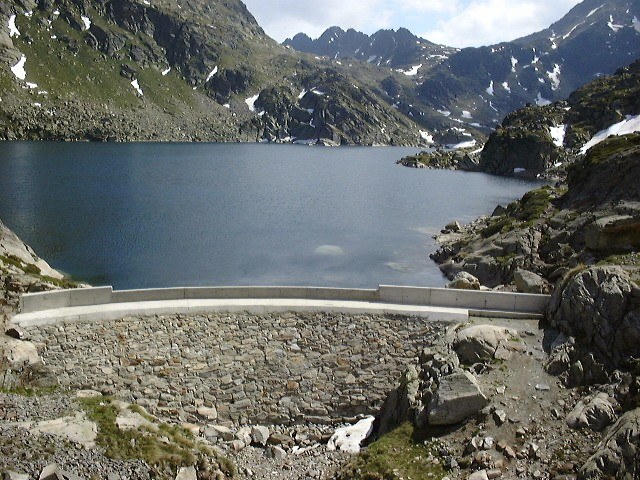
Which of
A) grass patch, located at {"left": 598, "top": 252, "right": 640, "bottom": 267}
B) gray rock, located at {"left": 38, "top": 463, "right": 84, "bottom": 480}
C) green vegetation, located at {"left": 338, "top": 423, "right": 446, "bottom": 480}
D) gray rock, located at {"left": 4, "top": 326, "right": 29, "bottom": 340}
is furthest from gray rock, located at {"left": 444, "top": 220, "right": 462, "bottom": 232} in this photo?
gray rock, located at {"left": 38, "top": 463, "right": 84, "bottom": 480}

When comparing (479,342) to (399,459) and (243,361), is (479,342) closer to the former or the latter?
(399,459)

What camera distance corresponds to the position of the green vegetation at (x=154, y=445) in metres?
17.6

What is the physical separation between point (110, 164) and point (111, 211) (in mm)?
60574

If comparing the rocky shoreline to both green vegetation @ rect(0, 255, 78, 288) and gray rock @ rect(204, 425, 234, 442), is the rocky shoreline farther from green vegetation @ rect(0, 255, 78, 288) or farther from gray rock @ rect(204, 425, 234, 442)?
green vegetation @ rect(0, 255, 78, 288)

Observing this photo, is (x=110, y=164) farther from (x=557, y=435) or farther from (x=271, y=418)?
(x=557, y=435)

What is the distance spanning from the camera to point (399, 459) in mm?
19594

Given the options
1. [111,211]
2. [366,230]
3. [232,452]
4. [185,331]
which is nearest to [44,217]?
[111,211]

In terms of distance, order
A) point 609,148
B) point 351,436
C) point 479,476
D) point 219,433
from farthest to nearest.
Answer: point 609,148, point 351,436, point 219,433, point 479,476

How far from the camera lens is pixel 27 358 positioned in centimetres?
2138

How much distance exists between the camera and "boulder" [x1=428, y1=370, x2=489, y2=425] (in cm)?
2064

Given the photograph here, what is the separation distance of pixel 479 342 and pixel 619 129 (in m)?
151

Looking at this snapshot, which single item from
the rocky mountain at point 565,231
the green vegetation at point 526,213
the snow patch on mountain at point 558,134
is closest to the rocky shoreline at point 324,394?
the rocky mountain at point 565,231

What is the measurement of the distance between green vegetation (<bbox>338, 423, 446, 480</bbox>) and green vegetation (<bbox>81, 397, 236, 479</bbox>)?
15.0 ft

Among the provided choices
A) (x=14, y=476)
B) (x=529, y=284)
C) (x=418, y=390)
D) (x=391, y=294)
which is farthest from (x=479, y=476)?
(x=529, y=284)
